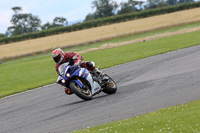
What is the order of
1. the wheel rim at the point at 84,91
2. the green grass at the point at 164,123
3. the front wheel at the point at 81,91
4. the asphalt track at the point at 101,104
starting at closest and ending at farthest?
the green grass at the point at 164,123
the asphalt track at the point at 101,104
the front wheel at the point at 81,91
the wheel rim at the point at 84,91

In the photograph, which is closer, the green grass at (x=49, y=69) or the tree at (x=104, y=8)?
the green grass at (x=49, y=69)

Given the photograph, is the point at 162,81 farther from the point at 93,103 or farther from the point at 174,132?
the point at 174,132

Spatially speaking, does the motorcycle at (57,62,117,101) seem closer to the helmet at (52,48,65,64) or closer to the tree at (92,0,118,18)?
the helmet at (52,48,65,64)

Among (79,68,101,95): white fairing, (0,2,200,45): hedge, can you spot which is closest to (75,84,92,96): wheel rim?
(79,68,101,95): white fairing

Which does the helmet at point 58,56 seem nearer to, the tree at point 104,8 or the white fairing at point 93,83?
the white fairing at point 93,83

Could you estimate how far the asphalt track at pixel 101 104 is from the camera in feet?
26.7

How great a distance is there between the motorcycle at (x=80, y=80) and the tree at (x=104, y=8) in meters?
106

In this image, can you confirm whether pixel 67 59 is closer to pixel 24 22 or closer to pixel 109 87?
pixel 109 87

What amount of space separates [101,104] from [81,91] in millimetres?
840

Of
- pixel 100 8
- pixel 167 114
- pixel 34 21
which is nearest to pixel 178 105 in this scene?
pixel 167 114

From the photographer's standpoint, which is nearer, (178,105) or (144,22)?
(178,105)

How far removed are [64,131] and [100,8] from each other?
4390 inches

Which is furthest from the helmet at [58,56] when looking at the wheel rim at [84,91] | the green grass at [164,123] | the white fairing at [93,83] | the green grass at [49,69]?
the green grass at [49,69]

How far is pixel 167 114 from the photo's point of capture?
704 cm
